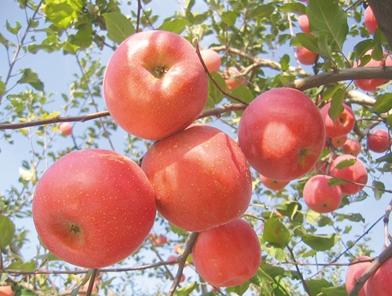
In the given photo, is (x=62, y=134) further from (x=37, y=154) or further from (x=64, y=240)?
(x=64, y=240)

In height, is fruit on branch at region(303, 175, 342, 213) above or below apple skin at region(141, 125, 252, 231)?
below

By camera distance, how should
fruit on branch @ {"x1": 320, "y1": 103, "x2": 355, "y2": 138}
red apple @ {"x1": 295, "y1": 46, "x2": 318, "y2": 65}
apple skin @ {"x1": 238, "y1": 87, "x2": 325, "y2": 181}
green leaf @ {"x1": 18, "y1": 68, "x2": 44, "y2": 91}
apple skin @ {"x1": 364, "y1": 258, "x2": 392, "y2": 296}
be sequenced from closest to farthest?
apple skin @ {"x1": 238, "y1": 87, "x2": 325, "y2": 181}
apple skin @ {"x1": 364, "y1": 258, "x2": 392, "y2": 296}
fruit on branch @ {"x1": 320, "y1": 103, "x2": 355, "y2": 138}
green leaf @ {"x1": 18, "y1": 68, "x2": 44, "y2": 91}
red apple @ {"x1": 295, "y1": 46, "x2": 318, "y2": 65}

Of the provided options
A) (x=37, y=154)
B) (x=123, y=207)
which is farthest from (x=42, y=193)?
(x=37, y=154)

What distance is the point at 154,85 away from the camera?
3.23ft

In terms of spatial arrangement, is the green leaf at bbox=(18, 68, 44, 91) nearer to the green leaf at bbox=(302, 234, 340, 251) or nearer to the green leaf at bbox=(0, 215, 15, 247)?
the green leaf at bbox=(0, 215, 15, 247)

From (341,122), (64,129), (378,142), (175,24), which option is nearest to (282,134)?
(175,24)

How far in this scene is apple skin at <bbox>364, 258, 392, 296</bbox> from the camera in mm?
1363

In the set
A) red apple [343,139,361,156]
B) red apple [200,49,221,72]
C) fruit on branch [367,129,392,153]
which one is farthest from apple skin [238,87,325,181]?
fruit on branch [367,129,392,153]

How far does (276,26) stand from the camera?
3404 millimetres

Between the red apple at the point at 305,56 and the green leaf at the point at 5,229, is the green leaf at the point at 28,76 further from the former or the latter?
the red apple at the point at 305,56

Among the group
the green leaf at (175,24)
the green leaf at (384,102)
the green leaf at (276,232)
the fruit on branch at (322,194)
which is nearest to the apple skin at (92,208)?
the green leaf at (175,24)

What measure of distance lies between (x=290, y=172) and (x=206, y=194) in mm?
366

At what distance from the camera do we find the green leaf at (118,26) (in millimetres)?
1270

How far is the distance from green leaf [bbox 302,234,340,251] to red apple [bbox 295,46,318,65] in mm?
1911
